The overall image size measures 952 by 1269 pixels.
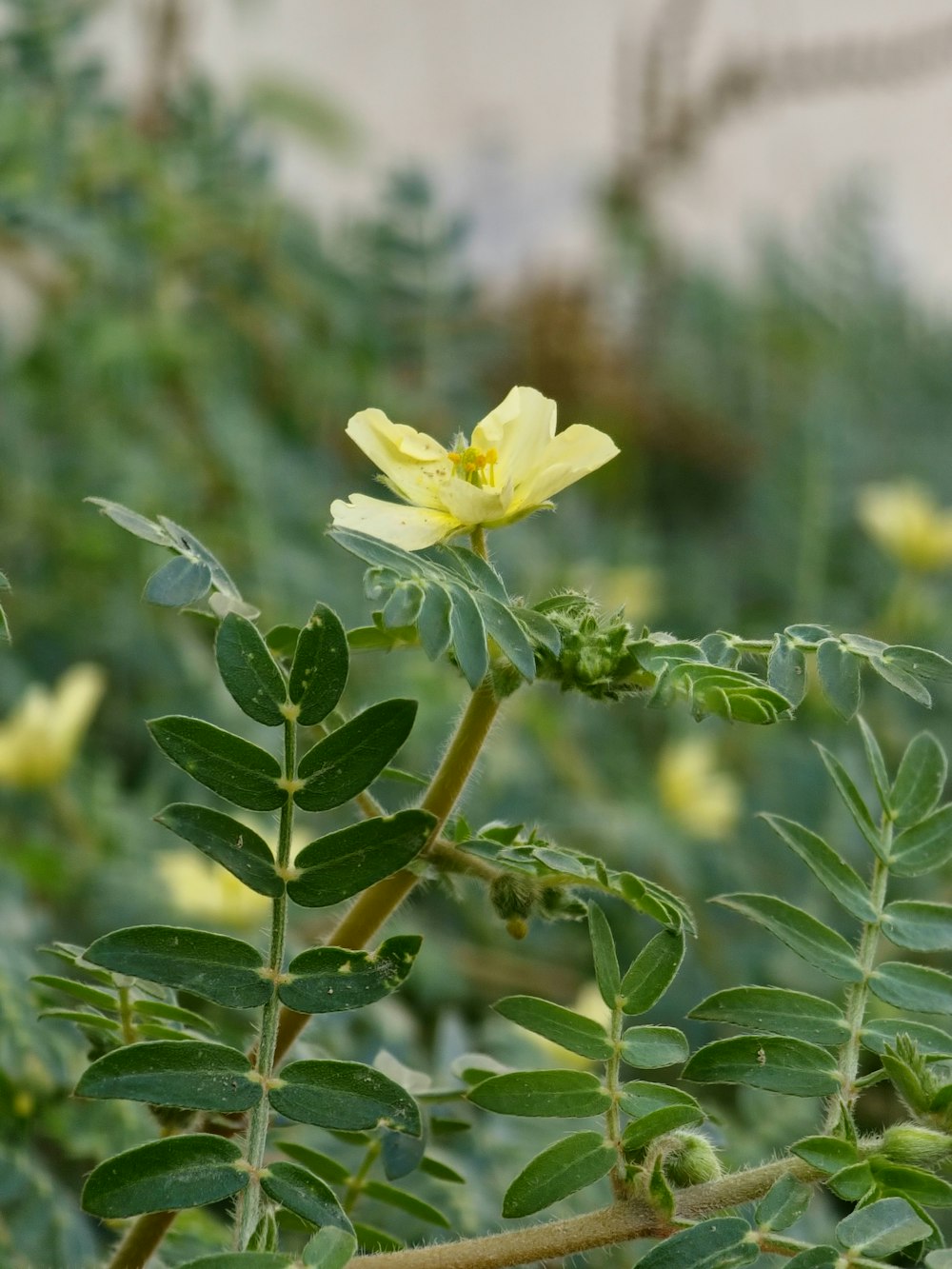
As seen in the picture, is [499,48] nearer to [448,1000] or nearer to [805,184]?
[805,184]

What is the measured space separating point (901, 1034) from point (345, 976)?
0.13 m

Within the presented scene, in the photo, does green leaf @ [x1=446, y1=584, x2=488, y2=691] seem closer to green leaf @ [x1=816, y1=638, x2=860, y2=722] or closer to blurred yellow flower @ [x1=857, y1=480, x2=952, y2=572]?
green leaf @ [x1=816, y1=638, x2=860, y2=722]

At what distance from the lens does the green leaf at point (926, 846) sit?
0.37m

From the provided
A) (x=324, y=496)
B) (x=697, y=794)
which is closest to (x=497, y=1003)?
(x=697, y=794)

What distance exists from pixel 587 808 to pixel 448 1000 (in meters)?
0.20

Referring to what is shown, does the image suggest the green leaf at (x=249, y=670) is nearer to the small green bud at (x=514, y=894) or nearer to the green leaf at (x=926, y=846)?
the small green bud at (x=514, y=894)

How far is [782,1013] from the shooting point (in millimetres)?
334

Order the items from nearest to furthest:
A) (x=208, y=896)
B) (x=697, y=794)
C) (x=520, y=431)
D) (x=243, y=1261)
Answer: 1. (x=243, y=1261)
2. (x=520, y=431)
3. (x=208, y=896)
4. (x=697, y=794)

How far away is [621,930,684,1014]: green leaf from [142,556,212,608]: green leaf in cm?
13

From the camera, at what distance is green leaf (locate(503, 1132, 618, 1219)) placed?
31cm

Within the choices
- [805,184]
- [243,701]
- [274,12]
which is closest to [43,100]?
[243,701]

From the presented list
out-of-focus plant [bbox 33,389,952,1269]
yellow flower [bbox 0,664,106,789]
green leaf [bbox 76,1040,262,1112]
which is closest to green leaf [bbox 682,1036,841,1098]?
out-of-focus plant [bbox 33,389,952,1269]

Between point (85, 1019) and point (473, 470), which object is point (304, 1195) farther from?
point (473, 470)

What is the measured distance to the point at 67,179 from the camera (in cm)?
101
